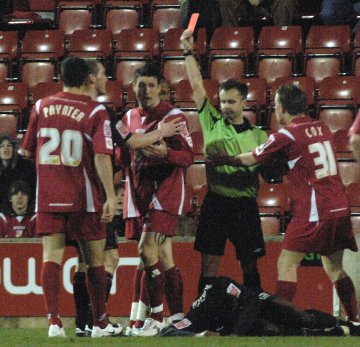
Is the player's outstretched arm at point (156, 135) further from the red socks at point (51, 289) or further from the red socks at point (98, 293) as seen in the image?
the red socks at point (51, 289)

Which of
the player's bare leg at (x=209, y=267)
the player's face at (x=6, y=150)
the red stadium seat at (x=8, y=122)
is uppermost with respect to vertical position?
the red stadium seat at (x=8, y=122)

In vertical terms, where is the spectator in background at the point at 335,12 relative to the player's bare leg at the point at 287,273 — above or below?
above

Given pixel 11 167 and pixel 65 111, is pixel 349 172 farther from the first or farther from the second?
pixel 65 111

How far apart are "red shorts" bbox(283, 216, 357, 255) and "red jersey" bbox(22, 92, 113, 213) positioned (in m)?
1.35

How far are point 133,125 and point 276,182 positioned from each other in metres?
3.47

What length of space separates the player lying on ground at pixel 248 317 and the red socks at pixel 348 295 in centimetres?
11

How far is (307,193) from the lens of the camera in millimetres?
8164

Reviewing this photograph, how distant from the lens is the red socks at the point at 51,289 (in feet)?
25.1

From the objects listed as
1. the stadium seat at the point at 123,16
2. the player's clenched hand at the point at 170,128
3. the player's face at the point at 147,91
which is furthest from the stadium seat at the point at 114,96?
the player's clenched hand at the point at 170,128

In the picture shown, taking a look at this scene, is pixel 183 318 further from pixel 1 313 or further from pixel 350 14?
pixel 350 14

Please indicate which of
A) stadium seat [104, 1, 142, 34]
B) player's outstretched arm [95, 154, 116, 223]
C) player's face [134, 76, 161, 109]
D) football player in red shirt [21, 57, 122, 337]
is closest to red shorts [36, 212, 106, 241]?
football player in red shirt [21, 57, 122, 337]

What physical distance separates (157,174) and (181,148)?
249 millimetres

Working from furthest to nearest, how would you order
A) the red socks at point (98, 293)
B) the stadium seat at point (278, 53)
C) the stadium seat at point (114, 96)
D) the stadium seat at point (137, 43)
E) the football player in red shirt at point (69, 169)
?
the stadium seat at point (137, 43) → the stadium seat at point (278, 53) → the stadium seat at point (114, 96) → the red socks at point (98, 293) → the football player in red shirt at point (69, 169)

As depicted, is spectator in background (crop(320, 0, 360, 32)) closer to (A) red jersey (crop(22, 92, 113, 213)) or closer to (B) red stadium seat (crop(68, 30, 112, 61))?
(B) red stadium seat (crop(68, 30, 112, 61))
